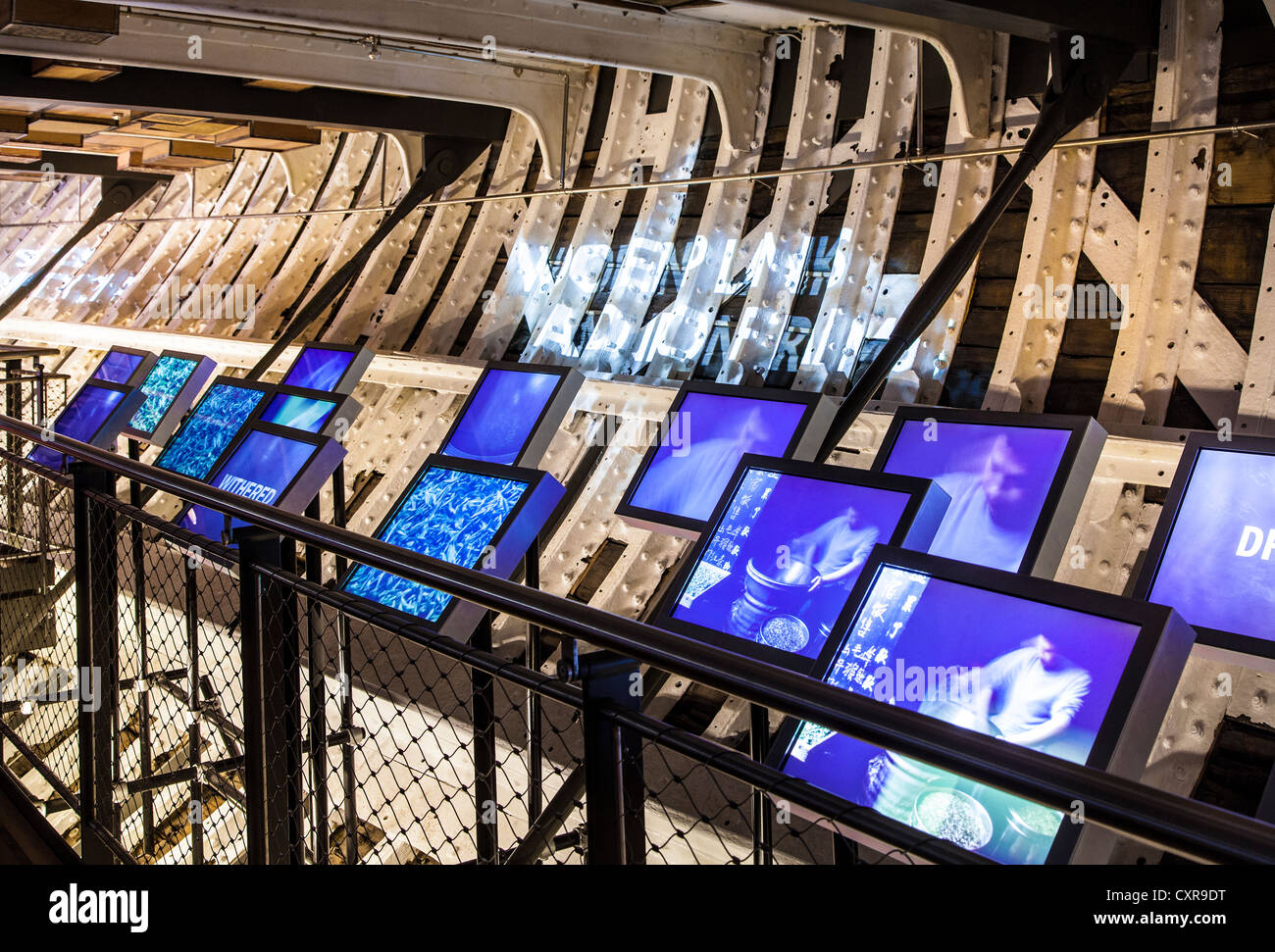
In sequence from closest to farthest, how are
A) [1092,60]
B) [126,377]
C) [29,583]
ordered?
[1092,60]
[126,377]
[29,583]

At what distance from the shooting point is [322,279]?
807 cm

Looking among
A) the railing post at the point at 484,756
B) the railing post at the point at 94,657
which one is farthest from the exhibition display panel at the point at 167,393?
the railing post at the point at 484,756

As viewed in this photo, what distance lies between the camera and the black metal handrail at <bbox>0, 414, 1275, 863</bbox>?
99 centimetres

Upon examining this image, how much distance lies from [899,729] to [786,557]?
1409 mm

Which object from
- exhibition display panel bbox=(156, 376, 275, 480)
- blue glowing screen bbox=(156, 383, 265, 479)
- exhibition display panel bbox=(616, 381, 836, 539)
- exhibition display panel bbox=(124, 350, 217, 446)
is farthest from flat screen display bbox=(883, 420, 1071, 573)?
exhibition display panel bbox=(124, 350, 217, 446)

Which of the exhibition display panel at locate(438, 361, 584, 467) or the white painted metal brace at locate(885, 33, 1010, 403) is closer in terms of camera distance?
the exhibition display panel at locate(438, 361, 584, 467)

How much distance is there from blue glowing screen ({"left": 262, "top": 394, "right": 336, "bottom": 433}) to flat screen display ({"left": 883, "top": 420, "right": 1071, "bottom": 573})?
262 cm

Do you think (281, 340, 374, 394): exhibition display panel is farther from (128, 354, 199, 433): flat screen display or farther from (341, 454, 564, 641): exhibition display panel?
(341, 454, 564, 641): exhibition display panel

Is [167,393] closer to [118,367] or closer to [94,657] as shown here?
[118,367]

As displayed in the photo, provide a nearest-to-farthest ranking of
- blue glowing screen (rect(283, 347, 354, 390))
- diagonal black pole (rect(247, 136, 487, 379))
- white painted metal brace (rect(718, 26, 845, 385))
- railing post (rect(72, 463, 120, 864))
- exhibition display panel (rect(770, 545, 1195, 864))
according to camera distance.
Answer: exhibition display panel (rect(770, 545, 1195, 864)) < railing post (rect(72, 463, 120, 864)) < white painted metal brace (rect(718, 26, 845, 385)) < blue glowing screen (rect(283, 347, 354, 390)) < diagonal black pole (rect(247, 136, 487, 379))
